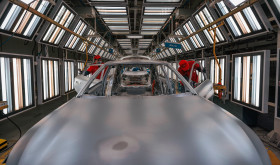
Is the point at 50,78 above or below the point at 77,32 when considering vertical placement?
below

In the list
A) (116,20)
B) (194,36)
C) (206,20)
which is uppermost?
(116,20)

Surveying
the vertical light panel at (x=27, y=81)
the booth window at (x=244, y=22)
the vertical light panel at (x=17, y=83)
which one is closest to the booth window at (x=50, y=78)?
the vertical light panel at (x=27, y=81)

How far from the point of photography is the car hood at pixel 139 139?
1.00 m

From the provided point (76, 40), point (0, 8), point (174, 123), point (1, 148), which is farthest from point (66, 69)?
point (174, 123)

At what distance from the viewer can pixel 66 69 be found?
831 centimetres

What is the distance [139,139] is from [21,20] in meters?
5.08

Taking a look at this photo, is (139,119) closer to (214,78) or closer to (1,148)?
(1,148)

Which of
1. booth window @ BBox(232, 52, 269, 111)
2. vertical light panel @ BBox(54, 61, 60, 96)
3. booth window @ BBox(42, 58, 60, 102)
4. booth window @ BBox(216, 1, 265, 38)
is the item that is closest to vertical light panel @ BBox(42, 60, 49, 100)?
booth window @ BBox(42, 58, 60, 102)

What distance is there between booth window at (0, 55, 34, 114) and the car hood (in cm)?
367

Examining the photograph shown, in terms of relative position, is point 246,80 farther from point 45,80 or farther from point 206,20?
point 45,80

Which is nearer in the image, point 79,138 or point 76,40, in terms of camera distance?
point 79,138

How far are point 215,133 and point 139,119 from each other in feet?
1.94

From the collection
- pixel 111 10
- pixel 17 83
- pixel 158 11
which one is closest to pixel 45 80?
pixel 17 83

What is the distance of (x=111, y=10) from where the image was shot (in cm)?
594
